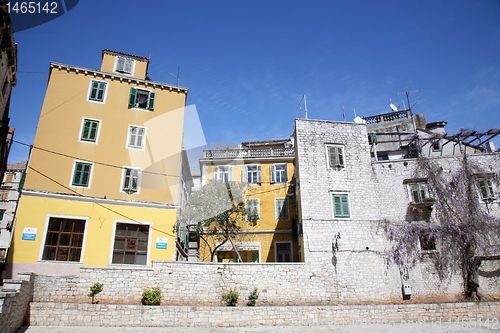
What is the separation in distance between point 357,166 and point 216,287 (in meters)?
11.5

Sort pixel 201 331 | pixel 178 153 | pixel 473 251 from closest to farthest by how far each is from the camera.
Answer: pixel 201 331 < pixel 473 251 < pixel 178 153

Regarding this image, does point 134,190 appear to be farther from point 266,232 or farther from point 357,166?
point 357,166

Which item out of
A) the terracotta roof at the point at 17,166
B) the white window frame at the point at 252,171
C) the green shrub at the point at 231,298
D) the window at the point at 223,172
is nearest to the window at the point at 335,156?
the white window frame at the point at 252,171

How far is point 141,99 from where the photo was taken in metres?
21.5

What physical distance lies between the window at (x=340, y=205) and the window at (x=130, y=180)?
12206 mm

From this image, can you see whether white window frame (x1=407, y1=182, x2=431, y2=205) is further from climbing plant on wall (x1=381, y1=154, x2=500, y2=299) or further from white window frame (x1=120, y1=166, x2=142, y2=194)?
white window frame (x1=120, y1=166, x2=142, y2=194)

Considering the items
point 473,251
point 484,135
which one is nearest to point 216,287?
point 473,251

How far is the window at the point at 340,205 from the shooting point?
737 inches

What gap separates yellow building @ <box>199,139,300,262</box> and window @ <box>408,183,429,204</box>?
353 inches

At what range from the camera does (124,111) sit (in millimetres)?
20609

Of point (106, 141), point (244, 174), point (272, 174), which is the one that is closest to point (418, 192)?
point (272, 174)

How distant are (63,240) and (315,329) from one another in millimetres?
13927

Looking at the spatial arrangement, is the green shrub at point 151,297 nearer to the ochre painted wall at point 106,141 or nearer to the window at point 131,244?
the window at point 131,244

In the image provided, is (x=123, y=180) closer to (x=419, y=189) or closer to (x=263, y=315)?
(x=263, y=315)
